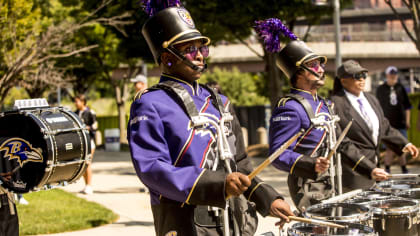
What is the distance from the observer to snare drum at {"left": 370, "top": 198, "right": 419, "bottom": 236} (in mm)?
4336

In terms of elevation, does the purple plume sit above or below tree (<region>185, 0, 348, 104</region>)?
above

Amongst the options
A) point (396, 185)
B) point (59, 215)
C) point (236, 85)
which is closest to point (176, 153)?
point (396, 185)

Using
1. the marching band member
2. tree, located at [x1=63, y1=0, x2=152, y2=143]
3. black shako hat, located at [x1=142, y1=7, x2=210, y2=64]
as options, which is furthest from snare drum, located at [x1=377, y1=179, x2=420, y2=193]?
tree, located at [x1=63, y1=0, x2=152, y2=143]

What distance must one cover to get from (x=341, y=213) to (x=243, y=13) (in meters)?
13.7

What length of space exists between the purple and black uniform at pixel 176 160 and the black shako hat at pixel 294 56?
6.47 feet

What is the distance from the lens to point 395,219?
4.36 meters

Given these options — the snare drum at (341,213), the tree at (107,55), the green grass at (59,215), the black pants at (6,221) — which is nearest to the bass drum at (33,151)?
the black pants at (6,221)

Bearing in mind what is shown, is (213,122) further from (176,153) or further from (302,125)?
(302,125)

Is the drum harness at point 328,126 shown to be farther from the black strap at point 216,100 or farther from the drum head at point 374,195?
the black strap at point 216,100

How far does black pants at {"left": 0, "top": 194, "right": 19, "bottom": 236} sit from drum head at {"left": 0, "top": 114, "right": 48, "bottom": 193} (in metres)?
0.13

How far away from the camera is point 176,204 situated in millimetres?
3330

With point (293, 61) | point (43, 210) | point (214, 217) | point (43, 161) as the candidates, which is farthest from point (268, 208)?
point (43, 210)

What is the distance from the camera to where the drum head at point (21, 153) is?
535cm

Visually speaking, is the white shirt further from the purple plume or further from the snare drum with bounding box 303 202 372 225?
the purple plume
